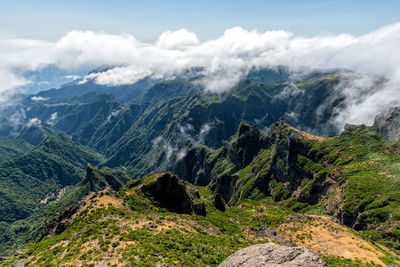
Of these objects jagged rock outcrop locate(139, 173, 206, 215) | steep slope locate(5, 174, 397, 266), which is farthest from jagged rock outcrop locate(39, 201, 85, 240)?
jagged rock outcrop locate(139, 173, 206, 215)

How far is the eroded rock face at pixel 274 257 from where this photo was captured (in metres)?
23.4

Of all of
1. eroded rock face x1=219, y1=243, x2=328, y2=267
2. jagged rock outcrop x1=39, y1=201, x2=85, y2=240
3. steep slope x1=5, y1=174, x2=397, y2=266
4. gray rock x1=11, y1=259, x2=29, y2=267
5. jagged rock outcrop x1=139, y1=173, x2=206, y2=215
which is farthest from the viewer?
jagged rock outcrop x1=139, y1=173, x2=206, y2=215

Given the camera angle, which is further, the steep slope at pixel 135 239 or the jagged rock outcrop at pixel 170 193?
the jagged rock outcrop at pixel 170 193

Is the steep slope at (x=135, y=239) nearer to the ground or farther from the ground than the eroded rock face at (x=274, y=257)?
nearer to the ground

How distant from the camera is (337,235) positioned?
237ft

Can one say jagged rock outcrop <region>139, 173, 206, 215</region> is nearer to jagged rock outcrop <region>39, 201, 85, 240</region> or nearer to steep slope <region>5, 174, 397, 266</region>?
steep slope <region>5, 174, 397, 266</region>

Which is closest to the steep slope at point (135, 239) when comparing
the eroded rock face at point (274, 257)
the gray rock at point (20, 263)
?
the gray rock at point (20, 263)

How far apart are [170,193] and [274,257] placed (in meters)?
55.3

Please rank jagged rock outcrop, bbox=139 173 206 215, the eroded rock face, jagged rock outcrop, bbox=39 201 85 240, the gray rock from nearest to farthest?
the eroded rock face, the gray rock, jagged rock outcrop, bbox=39 201 85 240, jagged rock outcrop, bbox=139 173 206 215

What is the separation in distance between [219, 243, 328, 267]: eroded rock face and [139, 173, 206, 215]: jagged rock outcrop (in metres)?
46.7

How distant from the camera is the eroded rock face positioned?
23.4 meters

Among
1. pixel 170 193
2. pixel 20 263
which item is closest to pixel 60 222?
pixel 20 263

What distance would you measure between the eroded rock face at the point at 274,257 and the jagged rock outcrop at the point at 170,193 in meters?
46.7

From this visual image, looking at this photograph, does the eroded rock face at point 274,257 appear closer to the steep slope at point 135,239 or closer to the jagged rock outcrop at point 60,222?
the steep slope at point 135,239
